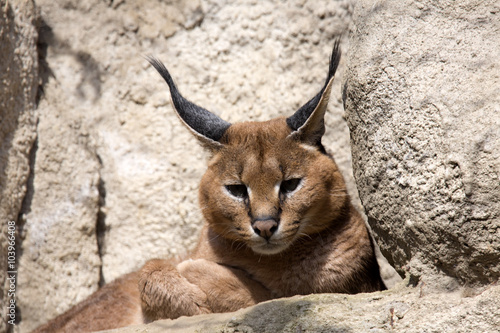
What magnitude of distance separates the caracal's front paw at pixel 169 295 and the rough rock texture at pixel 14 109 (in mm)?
1756

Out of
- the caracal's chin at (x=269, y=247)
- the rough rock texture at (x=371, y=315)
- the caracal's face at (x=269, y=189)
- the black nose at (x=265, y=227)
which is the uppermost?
the caracal's face at (x=269, y=189)

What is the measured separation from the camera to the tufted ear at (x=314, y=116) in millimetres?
4312

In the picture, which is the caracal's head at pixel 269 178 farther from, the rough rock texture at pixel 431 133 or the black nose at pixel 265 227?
the rough rock texture at pixel 431 133

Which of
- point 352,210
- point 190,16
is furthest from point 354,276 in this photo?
point 190,16

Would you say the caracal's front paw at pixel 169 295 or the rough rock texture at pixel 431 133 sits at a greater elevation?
the rough rock texture at pixel 431 133

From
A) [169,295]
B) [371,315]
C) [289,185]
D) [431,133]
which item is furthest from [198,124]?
[371,315]

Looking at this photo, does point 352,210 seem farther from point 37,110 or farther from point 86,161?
point 37,110

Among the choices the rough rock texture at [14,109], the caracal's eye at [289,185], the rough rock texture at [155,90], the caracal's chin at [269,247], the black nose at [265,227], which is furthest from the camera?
the rough rock texture at [155,90]

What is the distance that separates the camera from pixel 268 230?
4133mm

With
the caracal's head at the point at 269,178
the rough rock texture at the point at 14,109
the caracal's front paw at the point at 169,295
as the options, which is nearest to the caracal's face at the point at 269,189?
the caracal's head at the point at 269,178

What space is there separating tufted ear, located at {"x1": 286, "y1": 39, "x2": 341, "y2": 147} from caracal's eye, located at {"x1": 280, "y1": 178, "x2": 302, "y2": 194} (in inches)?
A: 14.2

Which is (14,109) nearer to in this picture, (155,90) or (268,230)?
(155,90)

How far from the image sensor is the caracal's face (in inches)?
167

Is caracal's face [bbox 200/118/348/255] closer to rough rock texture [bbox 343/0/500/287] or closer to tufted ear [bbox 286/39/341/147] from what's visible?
tufted ear [bbox 286/39/341/147]
